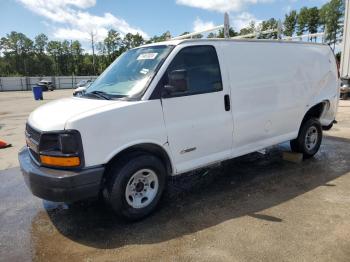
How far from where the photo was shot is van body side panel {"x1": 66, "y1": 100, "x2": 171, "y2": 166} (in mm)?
3344

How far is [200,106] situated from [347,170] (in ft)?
10.4

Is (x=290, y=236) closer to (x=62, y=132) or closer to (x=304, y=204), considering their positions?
(x=304, y=204)

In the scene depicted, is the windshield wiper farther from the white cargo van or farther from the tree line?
the tree line

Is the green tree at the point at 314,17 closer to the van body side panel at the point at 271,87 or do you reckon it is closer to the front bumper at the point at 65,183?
the van body side panel at the point at 271,87

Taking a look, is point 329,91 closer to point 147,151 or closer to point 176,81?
point 176,81

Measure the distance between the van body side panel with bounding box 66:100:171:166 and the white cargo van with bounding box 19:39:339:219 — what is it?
0.04ft

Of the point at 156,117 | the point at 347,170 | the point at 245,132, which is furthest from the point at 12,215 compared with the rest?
the point at 347,170

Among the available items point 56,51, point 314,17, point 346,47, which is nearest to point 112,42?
point 56,51

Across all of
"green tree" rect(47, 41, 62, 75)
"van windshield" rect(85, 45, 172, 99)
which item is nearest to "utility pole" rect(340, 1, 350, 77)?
"van windshield" rect(85, 45, 172, 99)

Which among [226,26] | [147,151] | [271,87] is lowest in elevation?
[147,151]

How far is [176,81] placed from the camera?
378cm

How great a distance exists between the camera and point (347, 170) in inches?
217

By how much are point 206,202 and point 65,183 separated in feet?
6.51

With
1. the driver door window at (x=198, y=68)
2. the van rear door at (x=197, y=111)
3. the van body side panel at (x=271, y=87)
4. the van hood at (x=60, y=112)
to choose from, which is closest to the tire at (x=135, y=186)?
the van rear door at (x=197, y=111)
